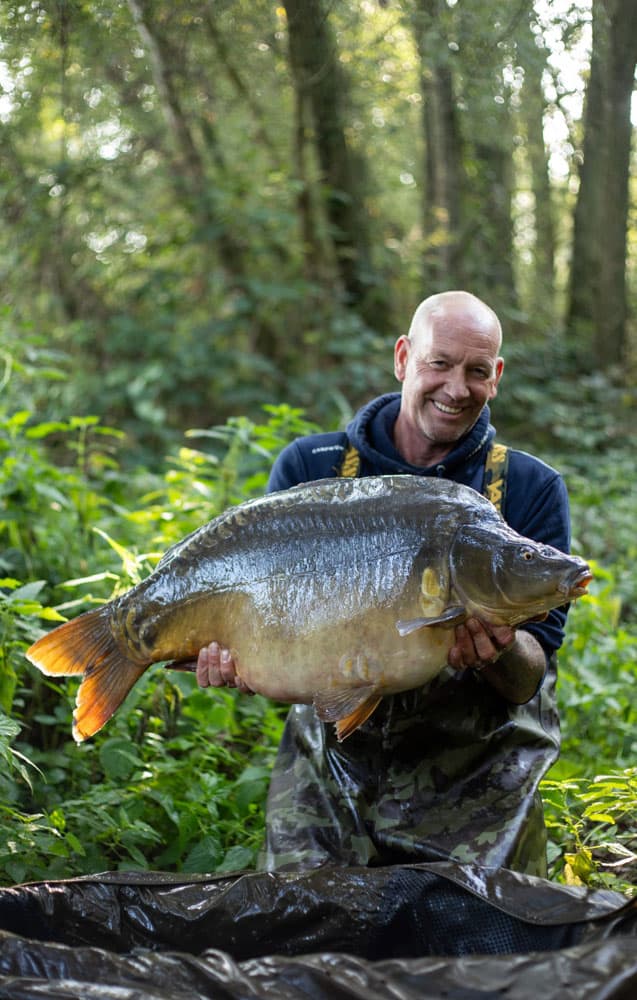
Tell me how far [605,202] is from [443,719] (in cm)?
775

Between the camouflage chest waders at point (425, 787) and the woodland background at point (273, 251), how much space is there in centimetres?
101

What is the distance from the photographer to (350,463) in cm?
276

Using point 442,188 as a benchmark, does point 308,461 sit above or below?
below

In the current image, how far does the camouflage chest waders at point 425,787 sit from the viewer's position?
2.32m

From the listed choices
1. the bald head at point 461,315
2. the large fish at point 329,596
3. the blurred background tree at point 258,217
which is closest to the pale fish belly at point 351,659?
the large fish at point 329,596

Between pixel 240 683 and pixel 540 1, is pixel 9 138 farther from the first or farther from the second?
pixel 240 683

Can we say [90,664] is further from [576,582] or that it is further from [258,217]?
[258,217]

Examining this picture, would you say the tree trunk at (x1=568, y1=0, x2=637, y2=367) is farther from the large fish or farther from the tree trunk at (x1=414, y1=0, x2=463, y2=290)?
the large fish

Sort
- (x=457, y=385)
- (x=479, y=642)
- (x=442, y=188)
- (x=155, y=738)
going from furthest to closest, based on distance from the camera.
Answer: (x=442, y=188)
(x=155, y=738)
(x=457, y=385)
(x=479, y=642)

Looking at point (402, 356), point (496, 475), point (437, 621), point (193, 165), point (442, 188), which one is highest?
point (193, 165)

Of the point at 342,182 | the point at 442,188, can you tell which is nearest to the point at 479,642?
the point at 342,182

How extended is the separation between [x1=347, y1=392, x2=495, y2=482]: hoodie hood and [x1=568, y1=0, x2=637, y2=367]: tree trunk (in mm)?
4471

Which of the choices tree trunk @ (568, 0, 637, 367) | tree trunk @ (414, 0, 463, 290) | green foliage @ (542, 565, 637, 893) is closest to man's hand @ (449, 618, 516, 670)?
green foliage @ (542, 565, 637, 893)

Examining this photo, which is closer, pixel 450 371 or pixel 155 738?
pixel 450 371
